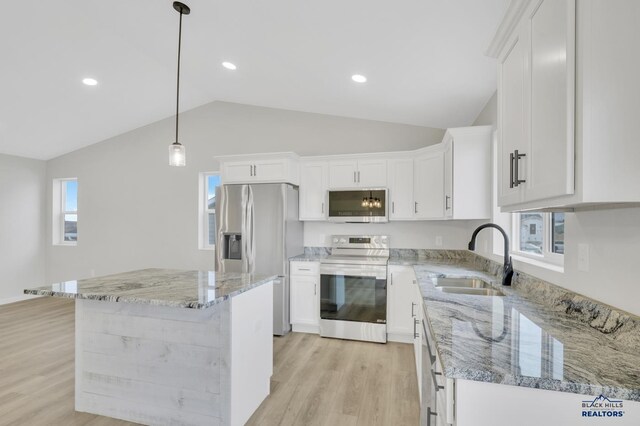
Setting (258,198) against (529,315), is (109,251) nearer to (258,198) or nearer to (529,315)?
(258,198)

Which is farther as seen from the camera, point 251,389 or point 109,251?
point 109,251

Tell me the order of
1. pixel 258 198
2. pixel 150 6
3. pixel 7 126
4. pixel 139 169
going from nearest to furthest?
1. pixel 150 6
2. pixel 258 198
3. pixel 7 126
4. pixel 139 169

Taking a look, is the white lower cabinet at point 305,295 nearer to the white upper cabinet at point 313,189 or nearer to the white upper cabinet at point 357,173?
the white upper cabinet at point 313,189

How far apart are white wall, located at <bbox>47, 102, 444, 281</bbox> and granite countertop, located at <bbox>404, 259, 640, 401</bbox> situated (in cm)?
260

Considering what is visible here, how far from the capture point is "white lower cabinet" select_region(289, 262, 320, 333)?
3.70 metres

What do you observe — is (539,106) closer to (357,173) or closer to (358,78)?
(358,78)

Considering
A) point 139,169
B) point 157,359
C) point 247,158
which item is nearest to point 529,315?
point 157,359

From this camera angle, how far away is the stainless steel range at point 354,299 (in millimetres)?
3449

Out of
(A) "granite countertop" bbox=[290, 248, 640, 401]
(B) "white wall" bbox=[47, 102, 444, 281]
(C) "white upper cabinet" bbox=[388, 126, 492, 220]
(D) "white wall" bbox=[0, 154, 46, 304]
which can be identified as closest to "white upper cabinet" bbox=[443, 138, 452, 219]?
(C) "white upper cabinet" bbox=[388, 126, 492, 220]

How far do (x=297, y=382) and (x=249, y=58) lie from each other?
2973 millimetres

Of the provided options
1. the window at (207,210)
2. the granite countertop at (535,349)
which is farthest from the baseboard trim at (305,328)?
the granite countertop at (535,349)

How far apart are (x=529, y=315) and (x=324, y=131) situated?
11.0ft

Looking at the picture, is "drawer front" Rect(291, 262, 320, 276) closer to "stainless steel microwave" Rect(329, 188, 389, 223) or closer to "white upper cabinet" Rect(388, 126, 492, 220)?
"stainless steel microwave" Rect(329, 188, 389, 223)

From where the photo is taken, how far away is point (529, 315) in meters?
1.46
